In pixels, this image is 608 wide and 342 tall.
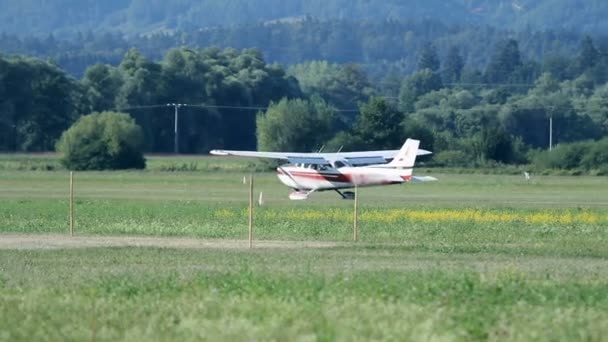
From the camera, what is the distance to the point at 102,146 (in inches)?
3189

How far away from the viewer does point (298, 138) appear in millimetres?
93562

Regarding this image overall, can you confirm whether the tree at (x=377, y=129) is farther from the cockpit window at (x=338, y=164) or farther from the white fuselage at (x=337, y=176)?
the white fuselage at (x=337, y=176)

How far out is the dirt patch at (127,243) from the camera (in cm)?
2794

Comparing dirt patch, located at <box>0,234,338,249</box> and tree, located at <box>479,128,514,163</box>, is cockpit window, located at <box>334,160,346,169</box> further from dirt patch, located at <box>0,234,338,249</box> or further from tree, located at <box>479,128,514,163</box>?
tree, located at <box>479,128,514,163</box>

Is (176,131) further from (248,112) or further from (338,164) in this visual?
(338,164)

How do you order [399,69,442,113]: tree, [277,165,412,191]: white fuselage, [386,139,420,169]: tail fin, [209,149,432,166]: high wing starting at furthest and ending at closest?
[399,69,442,113]: tree < [209,149,432,166]: high wing < [386,139,420,169]: tail fin < [277,165,412,191]: white fuselage

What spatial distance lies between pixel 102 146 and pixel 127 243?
174 ft

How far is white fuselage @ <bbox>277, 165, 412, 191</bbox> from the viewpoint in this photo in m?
50.8

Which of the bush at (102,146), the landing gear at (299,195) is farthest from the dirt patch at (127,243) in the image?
the bush at (102,146)

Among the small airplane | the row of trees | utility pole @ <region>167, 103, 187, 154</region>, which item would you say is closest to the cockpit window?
the small airplane

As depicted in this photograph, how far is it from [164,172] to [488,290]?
58.9 m

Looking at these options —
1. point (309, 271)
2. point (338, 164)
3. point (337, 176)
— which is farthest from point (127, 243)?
point (338, 164)

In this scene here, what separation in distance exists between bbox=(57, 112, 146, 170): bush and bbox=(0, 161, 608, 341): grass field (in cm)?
3177

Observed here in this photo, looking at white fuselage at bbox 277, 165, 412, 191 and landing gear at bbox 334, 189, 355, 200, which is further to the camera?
landing gear at bbox 334, 189, 355, 200
